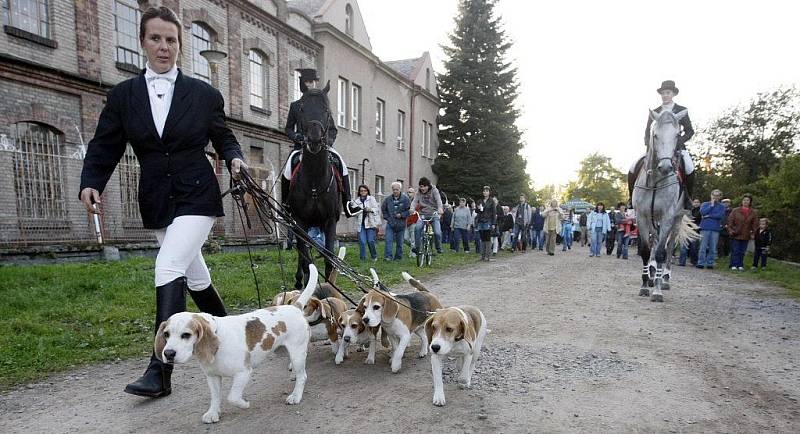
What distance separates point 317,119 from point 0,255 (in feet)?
28.0

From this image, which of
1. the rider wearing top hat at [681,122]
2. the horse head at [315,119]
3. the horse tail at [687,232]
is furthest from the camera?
the horse tail at [687,232]

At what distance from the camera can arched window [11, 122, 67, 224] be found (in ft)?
38.6

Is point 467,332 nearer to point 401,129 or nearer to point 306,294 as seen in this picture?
point 306,294

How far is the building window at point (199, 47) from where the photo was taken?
679 inches

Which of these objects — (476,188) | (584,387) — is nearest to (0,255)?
A: (584,387)

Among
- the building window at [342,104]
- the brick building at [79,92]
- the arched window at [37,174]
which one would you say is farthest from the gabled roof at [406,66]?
the arched window at [37,174]

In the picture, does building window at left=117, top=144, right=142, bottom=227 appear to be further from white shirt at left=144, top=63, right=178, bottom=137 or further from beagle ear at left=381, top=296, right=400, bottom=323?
beagle ear at left=381, top=296, right=400, bottom=323

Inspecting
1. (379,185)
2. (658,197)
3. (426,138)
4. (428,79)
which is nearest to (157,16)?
(658,197)

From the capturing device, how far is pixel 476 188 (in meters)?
34.8

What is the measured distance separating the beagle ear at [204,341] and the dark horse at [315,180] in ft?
10.3

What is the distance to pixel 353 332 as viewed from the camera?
4.31 meters

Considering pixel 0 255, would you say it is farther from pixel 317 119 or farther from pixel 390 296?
pixel 390 296

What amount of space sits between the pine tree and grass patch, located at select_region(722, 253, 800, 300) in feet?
66.9

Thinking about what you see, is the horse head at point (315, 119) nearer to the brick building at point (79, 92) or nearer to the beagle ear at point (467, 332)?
the beagle ear at point (467, 332)
